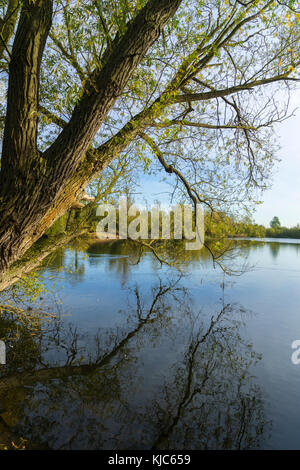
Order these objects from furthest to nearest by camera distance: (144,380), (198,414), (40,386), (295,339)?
1. (295,339)
2. (144,380)
3. (40,386)
4. (198,414)

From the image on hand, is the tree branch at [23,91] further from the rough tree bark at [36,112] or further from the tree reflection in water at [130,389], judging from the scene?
the tree reflection in water at [130,389]

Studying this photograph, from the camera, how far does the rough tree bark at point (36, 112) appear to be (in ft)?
8.37

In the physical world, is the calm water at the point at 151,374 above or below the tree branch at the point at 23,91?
below

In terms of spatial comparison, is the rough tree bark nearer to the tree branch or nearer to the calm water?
the tree branch

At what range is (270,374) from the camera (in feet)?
16.1

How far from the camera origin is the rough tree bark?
2.55 meters

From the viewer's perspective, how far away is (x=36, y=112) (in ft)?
8.54

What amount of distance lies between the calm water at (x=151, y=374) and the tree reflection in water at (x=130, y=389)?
0.01m

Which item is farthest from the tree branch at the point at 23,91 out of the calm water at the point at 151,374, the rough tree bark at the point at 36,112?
the calm water at the point at 151,374

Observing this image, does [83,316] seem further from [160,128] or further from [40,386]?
[160,128]

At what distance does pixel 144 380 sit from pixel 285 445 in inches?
78.3

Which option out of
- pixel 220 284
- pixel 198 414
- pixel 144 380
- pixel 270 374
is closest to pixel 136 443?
pixel 198 414

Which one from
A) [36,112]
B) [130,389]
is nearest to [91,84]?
[36,112]

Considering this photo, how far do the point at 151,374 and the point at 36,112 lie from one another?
4015mm
